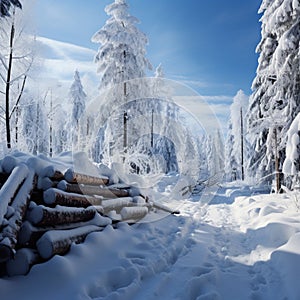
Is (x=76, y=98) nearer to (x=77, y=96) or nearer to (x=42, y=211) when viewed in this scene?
(x=77, y=96)

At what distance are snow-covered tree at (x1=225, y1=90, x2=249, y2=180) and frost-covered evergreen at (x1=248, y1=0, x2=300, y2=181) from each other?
19649 millimetres

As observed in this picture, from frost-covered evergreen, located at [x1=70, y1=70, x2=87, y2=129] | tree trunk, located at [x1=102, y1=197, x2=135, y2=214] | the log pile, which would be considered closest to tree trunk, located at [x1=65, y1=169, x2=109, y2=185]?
the log pile

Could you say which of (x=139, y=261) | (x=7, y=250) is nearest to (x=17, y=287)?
(x=7, y=250)

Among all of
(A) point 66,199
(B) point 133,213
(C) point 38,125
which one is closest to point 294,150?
(B) point 133,213

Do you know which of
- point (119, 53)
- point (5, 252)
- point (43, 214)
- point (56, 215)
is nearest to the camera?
point (5, 252)

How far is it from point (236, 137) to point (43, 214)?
4140 centimetres

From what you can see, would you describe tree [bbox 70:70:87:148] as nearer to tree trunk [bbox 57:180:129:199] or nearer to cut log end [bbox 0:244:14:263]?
tree trunk [bbox 57:180:129:199]

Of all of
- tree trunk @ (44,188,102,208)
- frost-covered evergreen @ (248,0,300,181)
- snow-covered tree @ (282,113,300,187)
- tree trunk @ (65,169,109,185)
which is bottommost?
tree trunk @ (44,188,102,208)

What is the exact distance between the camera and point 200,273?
4305mm

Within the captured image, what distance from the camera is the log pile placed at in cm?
366

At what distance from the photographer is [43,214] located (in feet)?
13.3

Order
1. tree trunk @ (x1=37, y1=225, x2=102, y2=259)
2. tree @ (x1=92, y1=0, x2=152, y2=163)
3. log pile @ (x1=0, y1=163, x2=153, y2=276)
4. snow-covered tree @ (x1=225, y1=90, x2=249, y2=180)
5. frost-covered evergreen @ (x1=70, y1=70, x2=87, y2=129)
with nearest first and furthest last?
log pile @ (x1=0, y1=163, x2=153, y2=276)
tree trunk @ (x1=37, y1=225, x2=102, y2=259)
tree @ (x1=92, y1=0, x2=152, y2=163)
snow-covered tree @ (x1=225, y1=90, x2=249, y2=180)
frost-covered evergreen @ (x1=70, y1=70, x2=87, y2=129)

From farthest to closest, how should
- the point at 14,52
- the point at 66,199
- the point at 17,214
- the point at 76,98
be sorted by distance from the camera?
the point at 76,98, the point at 14,52, the point at 66,199, the point at 17,214

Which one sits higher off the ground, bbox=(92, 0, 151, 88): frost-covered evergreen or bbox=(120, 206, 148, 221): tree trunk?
bbox=(92, 0, 151, 88): frost-covered evergreen
